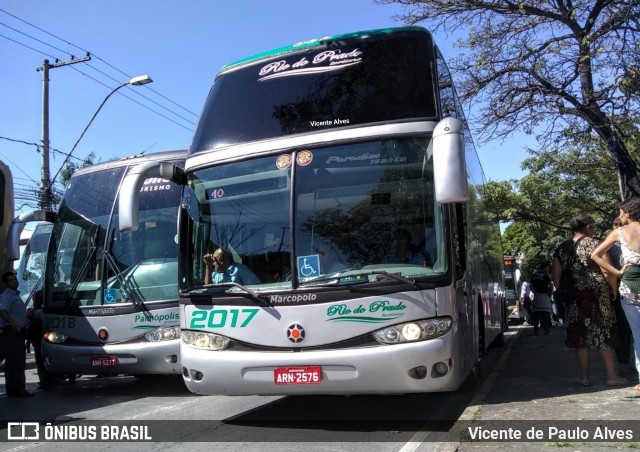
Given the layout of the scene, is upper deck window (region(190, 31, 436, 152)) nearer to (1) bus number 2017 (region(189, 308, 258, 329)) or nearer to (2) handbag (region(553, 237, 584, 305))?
(1) bus number 2017 (region(189, 308, 258, 329))

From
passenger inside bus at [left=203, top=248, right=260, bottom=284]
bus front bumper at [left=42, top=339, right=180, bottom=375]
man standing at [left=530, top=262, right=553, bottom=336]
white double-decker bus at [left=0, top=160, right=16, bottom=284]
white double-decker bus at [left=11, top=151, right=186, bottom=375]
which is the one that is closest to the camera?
passenger inside bus at [left=203, top=248, right=260, bottom=284]

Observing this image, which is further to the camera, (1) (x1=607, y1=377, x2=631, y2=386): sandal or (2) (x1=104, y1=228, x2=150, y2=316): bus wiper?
(2) (x1=104, y1=228, x2=150, y2=316): bus wiper

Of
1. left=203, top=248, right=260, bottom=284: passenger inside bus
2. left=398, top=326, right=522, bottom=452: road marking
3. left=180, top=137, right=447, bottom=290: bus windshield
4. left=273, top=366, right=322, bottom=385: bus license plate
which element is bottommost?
left=398, top=326, right=522, bottom=452: road marking

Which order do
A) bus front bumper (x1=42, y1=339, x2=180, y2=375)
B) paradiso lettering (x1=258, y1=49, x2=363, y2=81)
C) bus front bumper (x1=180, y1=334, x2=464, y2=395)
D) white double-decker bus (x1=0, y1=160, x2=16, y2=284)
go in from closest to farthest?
bus front bumper (x1=180, y1=334, x2=464, y2=395) < paradiso lettering (x1=258, y1=49, x2=363, y2=81) < bus front bumper (x1=42, y1=339, x2=180, y2=375) < white double-decker bus (x1=0, y1=160, x2=16, y2=284)

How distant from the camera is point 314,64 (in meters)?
6.04

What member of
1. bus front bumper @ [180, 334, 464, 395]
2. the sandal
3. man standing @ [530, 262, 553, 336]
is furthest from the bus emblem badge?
man standing @ [530, 262, 553, 336]

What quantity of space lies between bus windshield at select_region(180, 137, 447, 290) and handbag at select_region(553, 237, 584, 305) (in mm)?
2219

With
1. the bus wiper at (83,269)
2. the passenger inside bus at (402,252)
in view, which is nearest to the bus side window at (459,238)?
the passenger inside bus at (402,252)

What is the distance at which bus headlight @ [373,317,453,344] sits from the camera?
502 cm

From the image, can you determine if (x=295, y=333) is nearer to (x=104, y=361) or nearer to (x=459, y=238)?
(x=459, y=238)

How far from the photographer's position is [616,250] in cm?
719

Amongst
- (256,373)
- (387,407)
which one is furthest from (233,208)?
(387,407)

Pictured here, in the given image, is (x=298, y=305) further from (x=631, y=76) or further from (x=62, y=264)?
(x=631, y=76)

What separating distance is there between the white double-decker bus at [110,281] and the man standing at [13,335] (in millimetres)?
342
